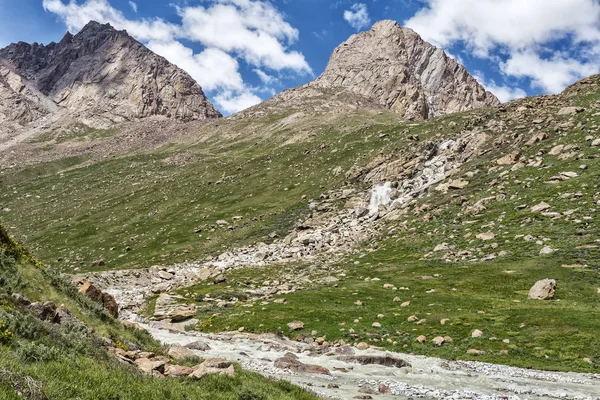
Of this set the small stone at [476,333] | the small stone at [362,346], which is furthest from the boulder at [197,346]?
the small stone at [476,333]

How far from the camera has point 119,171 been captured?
175 m

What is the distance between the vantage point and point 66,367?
978 centimetres

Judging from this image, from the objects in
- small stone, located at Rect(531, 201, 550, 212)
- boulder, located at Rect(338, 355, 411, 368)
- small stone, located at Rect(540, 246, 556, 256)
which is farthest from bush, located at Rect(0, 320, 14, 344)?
small stone, located at Rect(531, 201, 550, 212)

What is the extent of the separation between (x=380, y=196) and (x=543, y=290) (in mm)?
48344

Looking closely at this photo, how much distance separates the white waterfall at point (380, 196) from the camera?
80500 mm

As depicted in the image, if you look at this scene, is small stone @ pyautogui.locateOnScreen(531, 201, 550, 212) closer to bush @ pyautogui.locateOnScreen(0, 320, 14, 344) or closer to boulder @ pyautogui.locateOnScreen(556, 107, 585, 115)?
boulder @ pyautogui.locateOnScreen(556, 107, 585, 115)

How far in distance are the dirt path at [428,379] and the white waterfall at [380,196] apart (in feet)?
176

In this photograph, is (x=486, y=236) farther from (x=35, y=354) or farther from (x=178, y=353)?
(x=35, y=354)

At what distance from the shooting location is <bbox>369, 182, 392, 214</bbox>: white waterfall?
264 feet

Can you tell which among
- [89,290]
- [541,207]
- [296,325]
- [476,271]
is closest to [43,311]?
[89,290]

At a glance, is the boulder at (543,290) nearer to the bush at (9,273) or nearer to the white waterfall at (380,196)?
the bush at (9,273)

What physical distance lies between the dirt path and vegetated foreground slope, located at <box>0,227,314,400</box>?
6.34 metres

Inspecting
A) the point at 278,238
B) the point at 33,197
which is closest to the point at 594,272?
the point at 278,238

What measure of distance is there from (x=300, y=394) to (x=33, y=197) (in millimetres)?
170316
